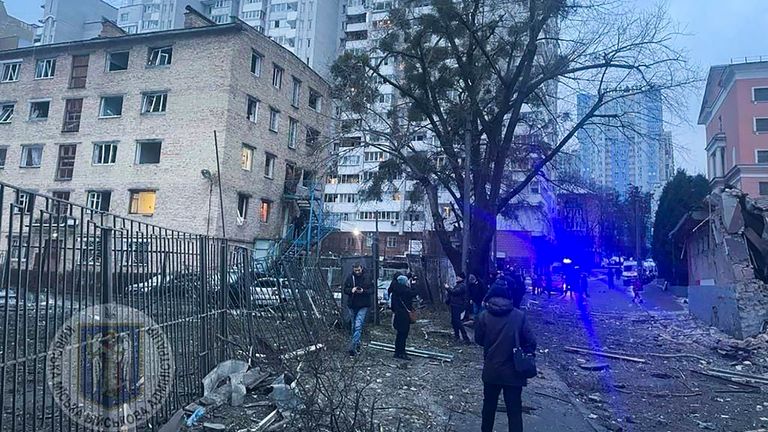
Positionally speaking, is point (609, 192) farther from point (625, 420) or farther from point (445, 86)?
point (625, 420)

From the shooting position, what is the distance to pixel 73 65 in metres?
30.1

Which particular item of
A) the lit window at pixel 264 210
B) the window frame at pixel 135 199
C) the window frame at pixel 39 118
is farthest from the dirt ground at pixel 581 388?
the window frame at pixel 39 118

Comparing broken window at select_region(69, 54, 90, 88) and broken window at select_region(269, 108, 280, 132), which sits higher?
broken window at select_region(69, 54, 90, 88)

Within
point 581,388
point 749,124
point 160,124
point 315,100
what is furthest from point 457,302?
point 749,124

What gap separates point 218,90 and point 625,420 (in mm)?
25243

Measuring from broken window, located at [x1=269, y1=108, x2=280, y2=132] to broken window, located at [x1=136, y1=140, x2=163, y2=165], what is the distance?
6.54 meters

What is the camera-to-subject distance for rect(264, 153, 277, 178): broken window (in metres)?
30.7

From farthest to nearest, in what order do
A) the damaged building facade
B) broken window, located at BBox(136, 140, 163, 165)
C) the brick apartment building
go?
broken window, located at BBox(136, 140, 163, 165) → the brick apartment building → the damaged building facade

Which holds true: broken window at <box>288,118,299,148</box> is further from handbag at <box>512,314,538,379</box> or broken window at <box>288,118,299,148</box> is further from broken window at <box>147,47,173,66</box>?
handbag at <box>512,314,538,379</box>

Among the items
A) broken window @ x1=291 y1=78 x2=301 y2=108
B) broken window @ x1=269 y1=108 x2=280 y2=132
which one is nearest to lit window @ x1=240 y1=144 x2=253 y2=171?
broken window @ x1=269 y1=108 x2=280 y2=132

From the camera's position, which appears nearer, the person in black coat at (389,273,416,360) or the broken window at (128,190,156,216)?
the person in black coat at (389,273,416,360)

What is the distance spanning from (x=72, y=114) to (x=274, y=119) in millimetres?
11823

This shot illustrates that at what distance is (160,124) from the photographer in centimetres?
2750

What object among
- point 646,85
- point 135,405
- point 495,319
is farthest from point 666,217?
point 135,405
